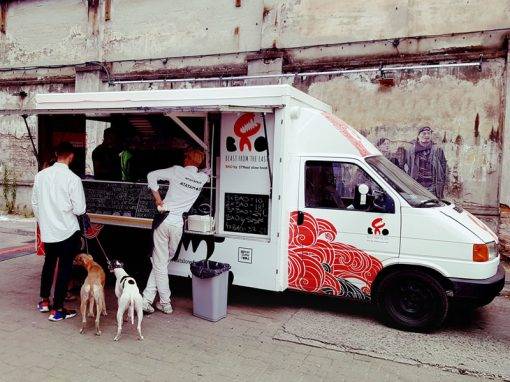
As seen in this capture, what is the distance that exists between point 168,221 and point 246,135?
1484 millimetres

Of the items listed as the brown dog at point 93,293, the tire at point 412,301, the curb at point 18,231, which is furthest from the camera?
the curb at point 18,231

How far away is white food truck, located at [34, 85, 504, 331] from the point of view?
5438 mm

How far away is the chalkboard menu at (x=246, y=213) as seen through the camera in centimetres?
604

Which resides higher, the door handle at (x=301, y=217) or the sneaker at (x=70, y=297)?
the door handle at (x=301, y=217)

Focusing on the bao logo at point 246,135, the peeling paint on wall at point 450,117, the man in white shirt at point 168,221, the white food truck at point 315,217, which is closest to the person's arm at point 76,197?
the man in white shirt at point 168,221

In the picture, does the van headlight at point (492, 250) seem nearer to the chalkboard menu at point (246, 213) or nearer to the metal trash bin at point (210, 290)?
the chalkboard menu at point (246, 213)

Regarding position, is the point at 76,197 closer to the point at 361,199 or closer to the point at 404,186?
the point at 361,199

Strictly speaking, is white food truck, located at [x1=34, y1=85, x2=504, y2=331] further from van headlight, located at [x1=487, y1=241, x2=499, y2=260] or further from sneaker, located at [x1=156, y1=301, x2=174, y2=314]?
sneaker, located at [x1=156, y1=301, x2=174, y2=314]

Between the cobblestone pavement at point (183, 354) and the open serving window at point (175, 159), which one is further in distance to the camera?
the open serving window at point (175, 159)

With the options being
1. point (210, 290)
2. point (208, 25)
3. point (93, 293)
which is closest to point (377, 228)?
point (210, 290)

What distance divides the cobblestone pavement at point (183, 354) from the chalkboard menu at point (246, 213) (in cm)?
108

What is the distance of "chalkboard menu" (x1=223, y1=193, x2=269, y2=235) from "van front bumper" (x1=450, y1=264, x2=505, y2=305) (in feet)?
7.61

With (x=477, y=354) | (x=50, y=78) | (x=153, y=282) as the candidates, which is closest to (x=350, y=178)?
(x=477, y=354)

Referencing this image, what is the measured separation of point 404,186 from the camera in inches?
230
